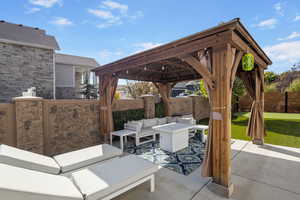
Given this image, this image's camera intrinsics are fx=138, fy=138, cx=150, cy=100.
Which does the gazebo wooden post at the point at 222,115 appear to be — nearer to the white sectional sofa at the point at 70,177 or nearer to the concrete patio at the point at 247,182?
the concrete patio at the point at 247,182

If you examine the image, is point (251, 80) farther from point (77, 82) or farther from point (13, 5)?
point (77, 82)

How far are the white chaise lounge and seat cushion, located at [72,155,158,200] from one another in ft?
1.53

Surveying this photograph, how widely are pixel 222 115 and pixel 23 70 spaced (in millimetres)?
9513

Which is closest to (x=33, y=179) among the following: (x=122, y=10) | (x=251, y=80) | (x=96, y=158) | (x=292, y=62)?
(x=96, y=158)

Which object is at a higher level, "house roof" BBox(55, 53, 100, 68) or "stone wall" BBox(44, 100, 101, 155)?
"house roof" BBox(55, 53, 100, 68)

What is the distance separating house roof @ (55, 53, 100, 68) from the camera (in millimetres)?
9965

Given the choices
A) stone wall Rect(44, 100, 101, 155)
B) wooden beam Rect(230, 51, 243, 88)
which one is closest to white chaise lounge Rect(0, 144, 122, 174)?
stone wall Rect(44, 100, 101, 155)

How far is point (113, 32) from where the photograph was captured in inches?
278

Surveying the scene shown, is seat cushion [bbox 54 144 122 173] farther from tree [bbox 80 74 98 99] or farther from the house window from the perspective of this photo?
the house window

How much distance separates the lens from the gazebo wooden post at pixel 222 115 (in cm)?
252

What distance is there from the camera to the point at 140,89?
12.9 meters

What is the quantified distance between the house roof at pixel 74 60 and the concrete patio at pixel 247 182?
33.0ft

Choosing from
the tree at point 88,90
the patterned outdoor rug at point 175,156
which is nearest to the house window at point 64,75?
the tree at point 88,90

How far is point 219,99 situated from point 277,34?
10044mm
